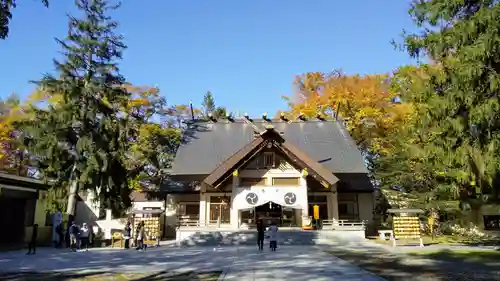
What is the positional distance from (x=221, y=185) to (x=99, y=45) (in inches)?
529

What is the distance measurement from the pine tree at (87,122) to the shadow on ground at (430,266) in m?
17.6

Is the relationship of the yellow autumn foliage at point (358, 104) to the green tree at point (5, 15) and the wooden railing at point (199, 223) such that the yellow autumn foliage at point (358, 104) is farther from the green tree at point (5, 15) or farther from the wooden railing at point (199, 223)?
the green tree at point (5, 15)

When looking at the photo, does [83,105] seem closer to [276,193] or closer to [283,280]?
[276,193]

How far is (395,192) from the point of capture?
98.1 ft

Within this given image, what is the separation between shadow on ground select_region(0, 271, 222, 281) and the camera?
10844 mm

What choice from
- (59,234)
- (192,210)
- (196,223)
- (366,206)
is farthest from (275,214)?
(59,234)

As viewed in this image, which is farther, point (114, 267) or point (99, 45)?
point (99, 45)

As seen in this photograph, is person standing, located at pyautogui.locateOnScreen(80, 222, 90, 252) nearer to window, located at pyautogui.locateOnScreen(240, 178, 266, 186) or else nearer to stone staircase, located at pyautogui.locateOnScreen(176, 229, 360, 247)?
stone staircase, located at pyautogui.locateOnScreen(176, 229, 360, 247)

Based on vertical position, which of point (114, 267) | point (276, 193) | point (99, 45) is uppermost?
point (99, 45)

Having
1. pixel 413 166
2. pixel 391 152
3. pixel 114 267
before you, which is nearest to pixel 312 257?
pixel 114 267

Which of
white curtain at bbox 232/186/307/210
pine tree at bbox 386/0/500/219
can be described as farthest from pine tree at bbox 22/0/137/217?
pine tree at bbox 386/0/500/219

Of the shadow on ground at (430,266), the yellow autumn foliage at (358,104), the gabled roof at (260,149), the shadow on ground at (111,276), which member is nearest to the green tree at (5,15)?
the shadow on ground at (111,276)

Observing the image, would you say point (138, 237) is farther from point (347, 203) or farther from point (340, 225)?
point (347, 203)

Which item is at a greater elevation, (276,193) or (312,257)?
(276,193)
